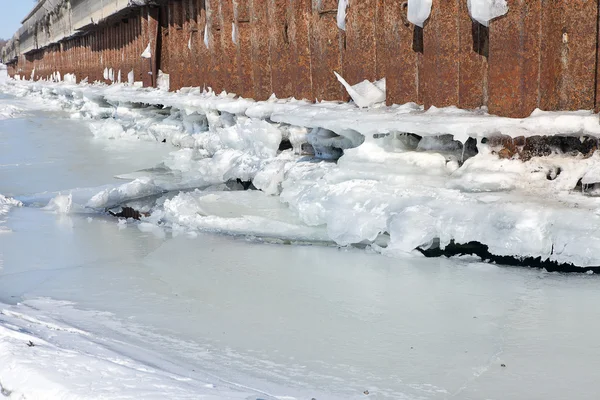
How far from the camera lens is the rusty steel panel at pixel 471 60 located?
13.1 ft

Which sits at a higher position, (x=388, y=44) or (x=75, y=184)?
(x=388, y=44)

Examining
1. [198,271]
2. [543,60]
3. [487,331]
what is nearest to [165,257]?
[198,271]

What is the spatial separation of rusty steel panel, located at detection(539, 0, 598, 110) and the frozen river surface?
3.05 feet

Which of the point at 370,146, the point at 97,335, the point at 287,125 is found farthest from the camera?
the point at 287,125

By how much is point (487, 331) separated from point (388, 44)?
2623mm

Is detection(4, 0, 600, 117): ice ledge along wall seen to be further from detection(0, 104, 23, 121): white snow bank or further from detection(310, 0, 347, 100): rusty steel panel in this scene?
detection(0, 104, 23, 121): white snow bank

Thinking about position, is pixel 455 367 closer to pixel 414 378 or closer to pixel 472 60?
pixel 414 378

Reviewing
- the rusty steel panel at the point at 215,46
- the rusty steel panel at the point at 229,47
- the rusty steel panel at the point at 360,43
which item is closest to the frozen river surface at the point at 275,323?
the rusty steel panel at the point at 360,43

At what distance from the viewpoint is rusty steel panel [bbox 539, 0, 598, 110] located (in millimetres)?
3498

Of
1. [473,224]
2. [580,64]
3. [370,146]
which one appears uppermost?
[580,64]

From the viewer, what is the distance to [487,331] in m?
2.62

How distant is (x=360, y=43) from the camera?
202 inches

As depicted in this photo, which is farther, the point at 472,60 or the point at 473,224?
the point at 472,60

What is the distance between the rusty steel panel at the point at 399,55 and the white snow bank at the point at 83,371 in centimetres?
283
